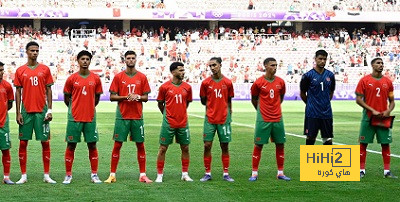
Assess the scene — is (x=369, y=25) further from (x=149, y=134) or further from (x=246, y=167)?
(x=246, y=167)

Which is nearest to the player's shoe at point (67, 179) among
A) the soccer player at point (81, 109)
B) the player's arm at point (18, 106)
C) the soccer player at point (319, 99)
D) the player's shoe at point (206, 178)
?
the soccer player at point (81, 109)

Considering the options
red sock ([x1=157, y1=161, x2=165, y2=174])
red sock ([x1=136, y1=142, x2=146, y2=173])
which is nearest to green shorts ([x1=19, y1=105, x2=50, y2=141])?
red sock ([x1=136, y1=142, x2=146, y2=173])

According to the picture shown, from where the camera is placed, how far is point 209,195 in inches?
450

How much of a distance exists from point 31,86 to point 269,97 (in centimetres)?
384

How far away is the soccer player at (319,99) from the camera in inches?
524

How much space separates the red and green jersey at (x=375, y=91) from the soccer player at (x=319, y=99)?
53cm

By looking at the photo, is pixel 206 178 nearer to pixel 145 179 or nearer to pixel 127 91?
pixel 145 179

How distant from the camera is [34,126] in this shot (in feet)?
41.3

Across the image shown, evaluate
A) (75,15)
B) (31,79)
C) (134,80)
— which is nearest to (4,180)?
(31,79)

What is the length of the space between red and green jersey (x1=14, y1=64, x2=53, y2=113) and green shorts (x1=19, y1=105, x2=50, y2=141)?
9 centimetres

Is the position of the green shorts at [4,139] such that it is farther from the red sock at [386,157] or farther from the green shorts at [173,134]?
the red sock at [386,157]

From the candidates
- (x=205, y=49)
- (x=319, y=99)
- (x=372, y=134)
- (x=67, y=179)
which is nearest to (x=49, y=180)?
(x=67, y=179)

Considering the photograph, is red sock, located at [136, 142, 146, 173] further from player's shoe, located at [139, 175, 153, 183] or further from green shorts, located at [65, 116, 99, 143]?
green shorts, located at [65, 116, 99, 143]

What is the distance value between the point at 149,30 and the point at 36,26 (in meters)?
8.21
